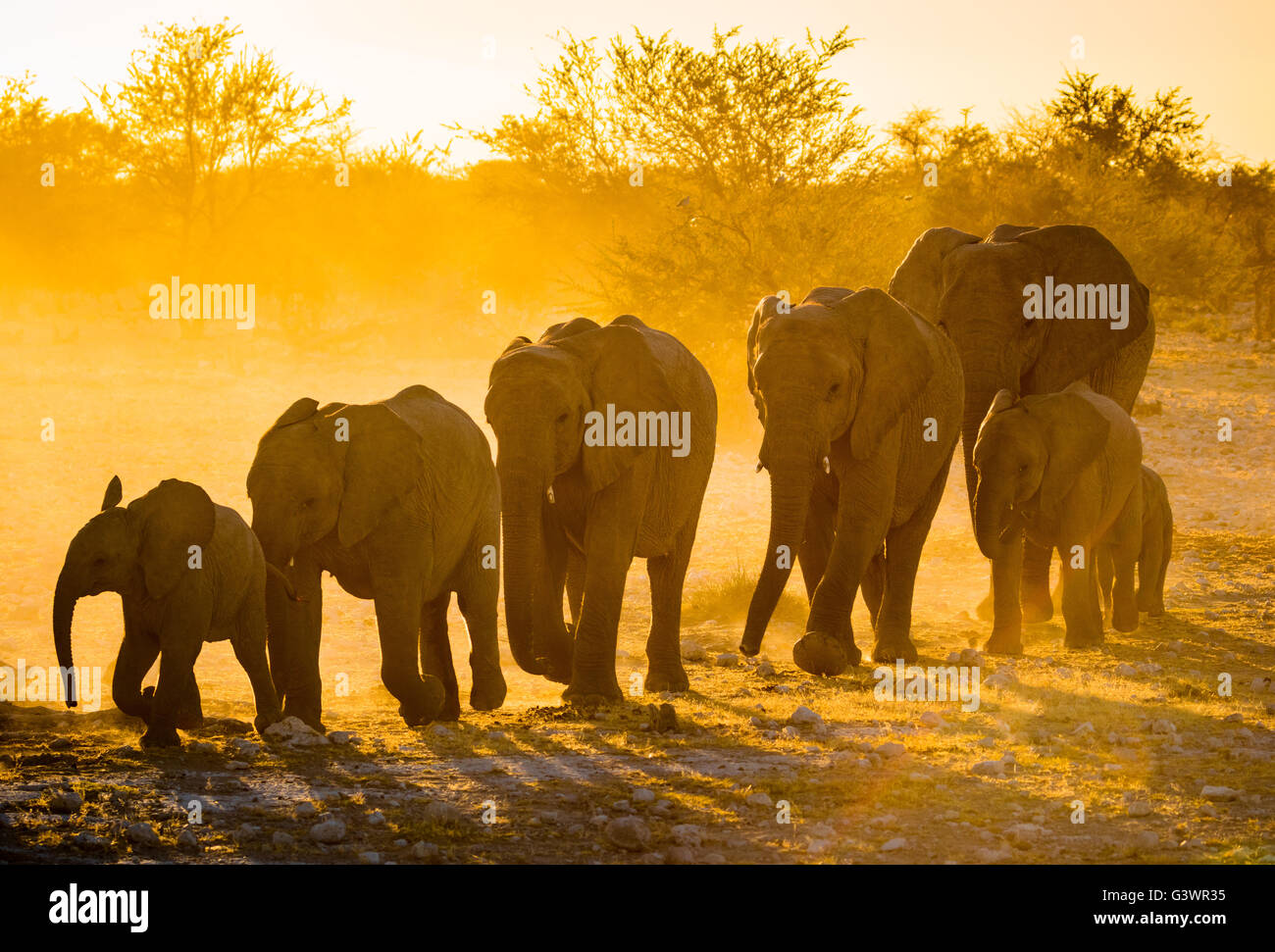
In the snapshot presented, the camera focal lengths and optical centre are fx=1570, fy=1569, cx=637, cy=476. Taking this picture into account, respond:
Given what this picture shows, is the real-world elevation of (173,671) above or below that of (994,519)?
below

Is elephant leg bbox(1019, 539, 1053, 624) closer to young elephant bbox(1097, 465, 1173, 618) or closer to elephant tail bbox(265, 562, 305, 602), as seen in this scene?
young elephant bbox(1097, 465, 1173, 618)

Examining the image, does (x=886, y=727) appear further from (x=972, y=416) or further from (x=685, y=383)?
(x=972, y=416)

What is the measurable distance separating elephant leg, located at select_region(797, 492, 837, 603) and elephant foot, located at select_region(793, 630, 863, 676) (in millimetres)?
920

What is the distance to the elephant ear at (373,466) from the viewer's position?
31.1ft

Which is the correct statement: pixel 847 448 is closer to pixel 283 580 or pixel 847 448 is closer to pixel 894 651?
pixel 894 651

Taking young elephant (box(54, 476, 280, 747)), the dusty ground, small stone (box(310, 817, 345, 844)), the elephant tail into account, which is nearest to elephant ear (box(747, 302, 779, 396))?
the dusty ground

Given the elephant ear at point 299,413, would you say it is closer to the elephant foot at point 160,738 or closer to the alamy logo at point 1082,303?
the elephant foot at point 160,738

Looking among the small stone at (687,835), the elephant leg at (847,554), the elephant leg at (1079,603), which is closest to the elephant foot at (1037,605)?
the elephant leg at (1079,603)

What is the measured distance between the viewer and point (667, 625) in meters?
11.2

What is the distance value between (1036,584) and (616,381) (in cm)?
534

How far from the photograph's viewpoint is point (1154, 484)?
13.7 metres

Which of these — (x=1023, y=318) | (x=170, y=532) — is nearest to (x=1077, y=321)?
(x=1023, y=318)

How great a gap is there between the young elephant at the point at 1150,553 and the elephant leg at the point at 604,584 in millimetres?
5026

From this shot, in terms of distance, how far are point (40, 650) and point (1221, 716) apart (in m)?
9.55
